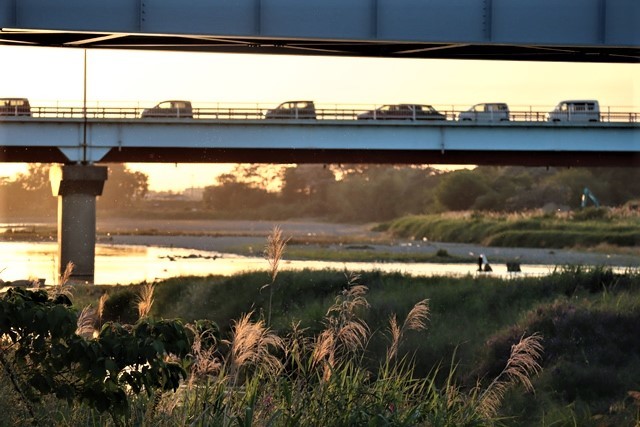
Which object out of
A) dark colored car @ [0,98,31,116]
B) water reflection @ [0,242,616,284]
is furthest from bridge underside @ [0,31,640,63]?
dark colored car @ [0,98,31,116]

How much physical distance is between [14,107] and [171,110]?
835 cm

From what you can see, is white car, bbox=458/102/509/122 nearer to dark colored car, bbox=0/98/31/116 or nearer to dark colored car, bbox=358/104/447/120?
dark colored car, bbox=358/104/447/120

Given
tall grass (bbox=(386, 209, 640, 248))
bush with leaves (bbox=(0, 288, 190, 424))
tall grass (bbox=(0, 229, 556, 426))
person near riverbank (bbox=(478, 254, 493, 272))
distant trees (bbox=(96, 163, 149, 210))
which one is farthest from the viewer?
distant trees (bbox=(96, 163, 149, 210))

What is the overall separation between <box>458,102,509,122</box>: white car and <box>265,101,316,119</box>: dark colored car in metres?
8.07

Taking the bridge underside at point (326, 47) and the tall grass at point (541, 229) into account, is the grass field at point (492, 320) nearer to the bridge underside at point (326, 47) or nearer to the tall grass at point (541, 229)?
the bridge underside at point (326, 47)

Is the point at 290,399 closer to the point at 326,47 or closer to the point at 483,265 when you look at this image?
the point at 326,47

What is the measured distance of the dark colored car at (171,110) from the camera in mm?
62719

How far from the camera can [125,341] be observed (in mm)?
10055

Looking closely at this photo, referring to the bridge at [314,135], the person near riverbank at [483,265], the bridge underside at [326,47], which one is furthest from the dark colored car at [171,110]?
the bridge underside at [326,47]

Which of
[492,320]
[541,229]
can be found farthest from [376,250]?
[492,320]

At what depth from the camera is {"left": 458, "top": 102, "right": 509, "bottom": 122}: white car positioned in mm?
62719

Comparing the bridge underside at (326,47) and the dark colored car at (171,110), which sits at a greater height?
the dark colored car at (171,110)

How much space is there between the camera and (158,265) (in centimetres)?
6412

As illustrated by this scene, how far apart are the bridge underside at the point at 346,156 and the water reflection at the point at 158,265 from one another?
5.73m
